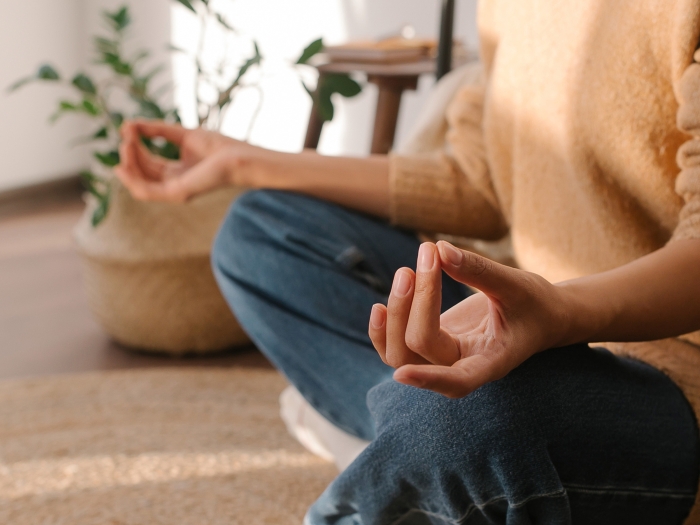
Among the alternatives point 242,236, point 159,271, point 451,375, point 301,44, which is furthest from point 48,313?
point 451,375

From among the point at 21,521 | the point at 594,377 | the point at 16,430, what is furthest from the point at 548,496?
the point at 16,430

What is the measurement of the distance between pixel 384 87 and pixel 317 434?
2.81ft

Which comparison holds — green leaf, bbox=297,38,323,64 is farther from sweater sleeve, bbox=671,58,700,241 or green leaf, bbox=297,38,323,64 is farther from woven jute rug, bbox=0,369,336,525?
sweater sleeve, bbox=671,58,700,241

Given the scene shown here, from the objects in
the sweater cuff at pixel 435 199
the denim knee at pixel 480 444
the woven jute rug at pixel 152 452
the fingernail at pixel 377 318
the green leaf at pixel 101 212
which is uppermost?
the fingernail at pixel 377 318

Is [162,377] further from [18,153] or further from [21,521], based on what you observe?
[18,153]

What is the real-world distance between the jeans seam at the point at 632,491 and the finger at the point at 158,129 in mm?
673

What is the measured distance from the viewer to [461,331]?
0.50 m

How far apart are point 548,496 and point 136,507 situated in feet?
1.83

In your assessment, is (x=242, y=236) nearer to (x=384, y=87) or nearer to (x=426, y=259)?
(x=426, y=259)

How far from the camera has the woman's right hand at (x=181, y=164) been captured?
2.96 ft

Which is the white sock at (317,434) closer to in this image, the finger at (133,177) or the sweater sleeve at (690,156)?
the finger at (133,177)

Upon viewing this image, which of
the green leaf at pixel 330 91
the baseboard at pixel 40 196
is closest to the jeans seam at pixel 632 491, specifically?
the green leaf at pixel 330 91

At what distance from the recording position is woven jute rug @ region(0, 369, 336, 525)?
2.90 ft

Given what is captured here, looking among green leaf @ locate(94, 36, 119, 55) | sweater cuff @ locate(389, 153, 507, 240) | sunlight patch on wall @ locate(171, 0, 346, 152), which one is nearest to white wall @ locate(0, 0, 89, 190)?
sunlight patch on wall @ locate(171, 0, 346, 152)
